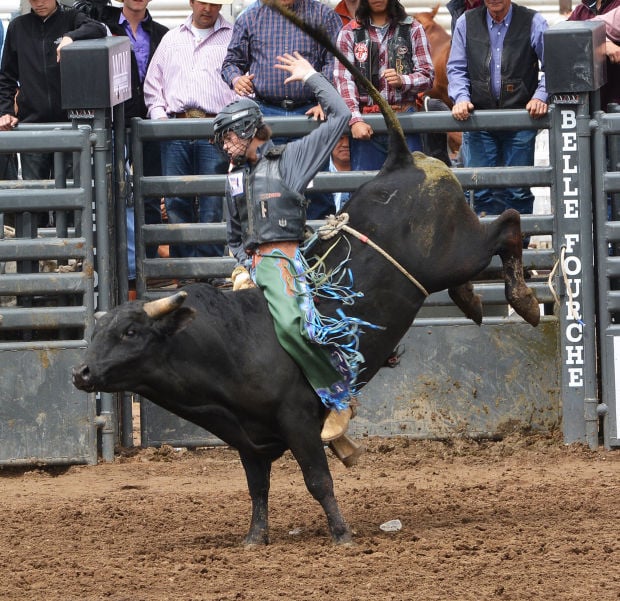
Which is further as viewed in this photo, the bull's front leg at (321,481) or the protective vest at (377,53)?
the protective vest at (377,53)

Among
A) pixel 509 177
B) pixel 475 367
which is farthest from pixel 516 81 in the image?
pixel 475 367

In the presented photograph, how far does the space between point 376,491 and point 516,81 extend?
3093 millimetres

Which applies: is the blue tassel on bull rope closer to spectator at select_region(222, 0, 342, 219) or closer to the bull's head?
the bull's head

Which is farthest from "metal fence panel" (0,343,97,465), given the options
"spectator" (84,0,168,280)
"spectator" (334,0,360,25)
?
"spectator" (334,0,360,25)

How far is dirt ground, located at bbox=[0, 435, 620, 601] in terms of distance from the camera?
18.2 feet

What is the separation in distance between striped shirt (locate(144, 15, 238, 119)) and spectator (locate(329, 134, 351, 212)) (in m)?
0.91

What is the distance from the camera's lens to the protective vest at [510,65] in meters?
8.70

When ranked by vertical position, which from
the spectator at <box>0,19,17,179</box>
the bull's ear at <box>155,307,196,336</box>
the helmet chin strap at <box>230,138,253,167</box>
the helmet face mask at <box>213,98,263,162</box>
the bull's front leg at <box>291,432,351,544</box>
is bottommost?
the bull's front leg at <box>291,432,351,544</box>

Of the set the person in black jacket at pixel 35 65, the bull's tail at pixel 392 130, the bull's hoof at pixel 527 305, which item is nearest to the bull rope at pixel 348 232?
the bull's tail at pixel 392 130

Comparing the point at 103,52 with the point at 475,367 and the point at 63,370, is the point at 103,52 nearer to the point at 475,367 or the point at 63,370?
the point at 63,370

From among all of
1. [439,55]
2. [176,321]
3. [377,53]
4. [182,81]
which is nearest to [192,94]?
[182,81]

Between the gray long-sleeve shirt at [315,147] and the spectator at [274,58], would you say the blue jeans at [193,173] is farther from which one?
the gray long-sleeve shirt at [315,147]

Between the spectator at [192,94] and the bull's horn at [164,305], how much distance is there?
9.51 ft

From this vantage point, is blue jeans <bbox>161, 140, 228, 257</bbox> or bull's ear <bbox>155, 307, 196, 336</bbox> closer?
bull's ear <bbox>155, 307, 196, 336</bbox>
